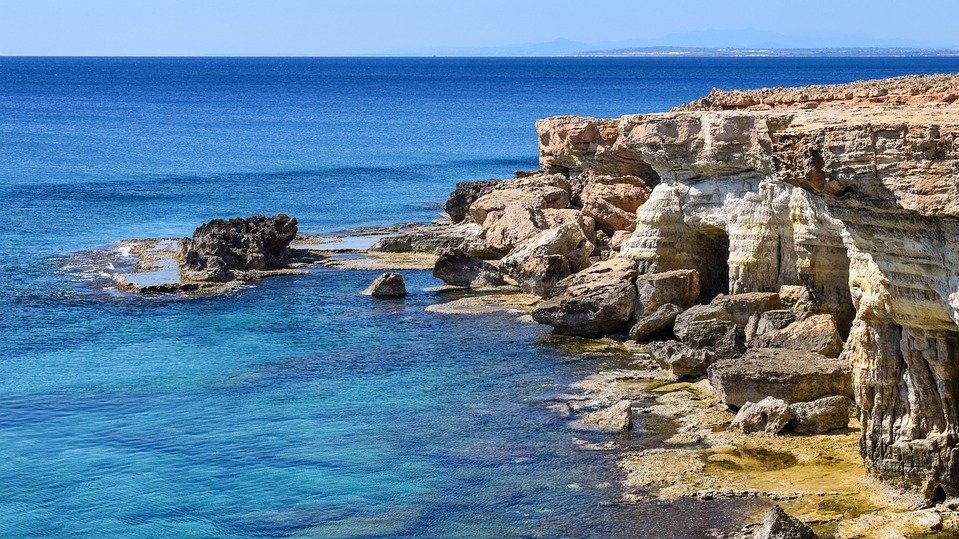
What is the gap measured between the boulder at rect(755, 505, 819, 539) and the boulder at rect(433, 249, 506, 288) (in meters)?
21.6

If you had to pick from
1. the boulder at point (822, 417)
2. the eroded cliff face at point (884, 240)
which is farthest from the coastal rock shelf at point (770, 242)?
the boulder at point (822, 417)

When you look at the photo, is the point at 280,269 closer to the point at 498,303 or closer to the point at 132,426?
the point at 498,303

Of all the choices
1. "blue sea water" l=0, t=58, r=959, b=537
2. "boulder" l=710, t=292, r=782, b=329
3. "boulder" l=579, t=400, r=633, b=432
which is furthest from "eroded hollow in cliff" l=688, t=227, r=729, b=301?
"boulder" l=579, t=400, r=633, b=432

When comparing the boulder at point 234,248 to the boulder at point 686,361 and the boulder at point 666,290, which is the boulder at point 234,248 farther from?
the boulder at point 686,361

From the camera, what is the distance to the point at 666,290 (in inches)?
1251

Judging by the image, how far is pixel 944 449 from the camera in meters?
19.3

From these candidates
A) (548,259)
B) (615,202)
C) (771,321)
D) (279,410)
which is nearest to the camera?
(279,410)

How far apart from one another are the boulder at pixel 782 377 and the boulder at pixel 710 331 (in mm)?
2730

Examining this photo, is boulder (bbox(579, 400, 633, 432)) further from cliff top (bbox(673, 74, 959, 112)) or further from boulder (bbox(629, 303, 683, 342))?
cliff top (bbox(673, 74, 959, 112))

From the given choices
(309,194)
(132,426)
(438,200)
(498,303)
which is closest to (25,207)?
(309,194)

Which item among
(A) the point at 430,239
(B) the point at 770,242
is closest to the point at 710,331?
(B) the point at 770,242

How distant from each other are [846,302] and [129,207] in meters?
41.3

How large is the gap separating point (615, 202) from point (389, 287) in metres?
7.88

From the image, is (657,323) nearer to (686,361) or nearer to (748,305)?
(748,305)
